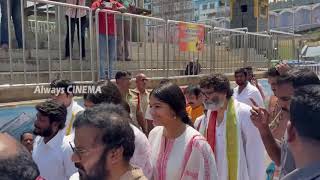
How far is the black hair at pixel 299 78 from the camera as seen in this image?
136 inches

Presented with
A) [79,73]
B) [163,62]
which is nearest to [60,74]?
[79,73]

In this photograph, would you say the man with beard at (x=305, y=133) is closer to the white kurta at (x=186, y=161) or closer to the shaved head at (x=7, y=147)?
the white kurta at (x=186, y=161)

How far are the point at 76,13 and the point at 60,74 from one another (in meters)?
1.00

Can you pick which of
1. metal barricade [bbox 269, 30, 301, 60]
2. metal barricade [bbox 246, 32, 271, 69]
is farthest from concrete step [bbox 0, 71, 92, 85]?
metal barricade [bbox 269, 30, 301, 60]

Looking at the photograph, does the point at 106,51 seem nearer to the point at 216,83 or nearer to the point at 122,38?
the point at 122,38

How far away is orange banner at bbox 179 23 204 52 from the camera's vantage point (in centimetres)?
871

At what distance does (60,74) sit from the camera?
6.34 m

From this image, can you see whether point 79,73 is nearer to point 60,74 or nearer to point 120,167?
point 60,74

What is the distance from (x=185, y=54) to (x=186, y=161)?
6.13 meters

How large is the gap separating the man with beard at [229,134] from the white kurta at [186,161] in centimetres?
79

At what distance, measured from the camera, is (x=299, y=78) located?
3.47m

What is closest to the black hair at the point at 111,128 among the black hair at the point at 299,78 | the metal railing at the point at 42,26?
the black hair at the point at 299,78

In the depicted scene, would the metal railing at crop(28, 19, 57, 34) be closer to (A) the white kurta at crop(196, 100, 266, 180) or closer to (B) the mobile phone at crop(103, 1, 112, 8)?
(B) the mobile phone at crop(103, 1, 112, 8)

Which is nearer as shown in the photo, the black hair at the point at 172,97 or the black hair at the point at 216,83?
the black hair at the point at 172,97
